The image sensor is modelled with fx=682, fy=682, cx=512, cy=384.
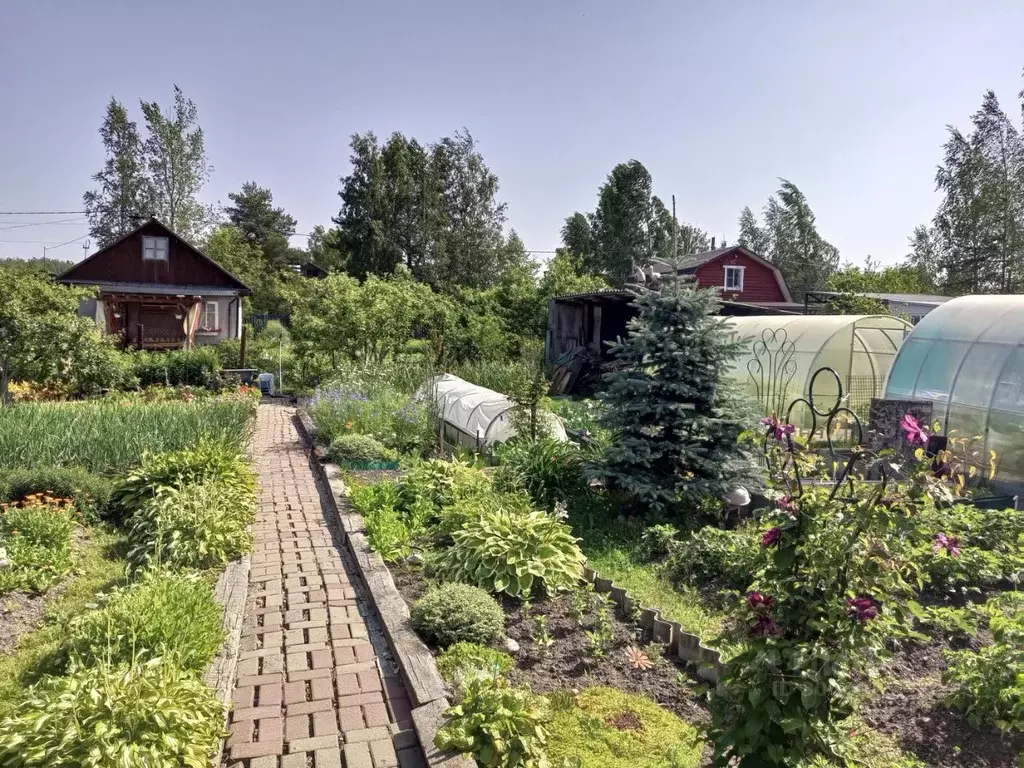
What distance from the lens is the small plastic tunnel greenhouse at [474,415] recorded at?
8.66 m

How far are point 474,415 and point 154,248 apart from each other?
2203 cm

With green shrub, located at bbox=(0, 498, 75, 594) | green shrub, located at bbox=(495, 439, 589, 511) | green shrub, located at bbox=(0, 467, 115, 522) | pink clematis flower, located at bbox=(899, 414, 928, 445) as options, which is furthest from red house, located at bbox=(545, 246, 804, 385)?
pink clematis flower, located at bbox=(899, 414, 928, 445)

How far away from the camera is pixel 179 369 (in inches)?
671

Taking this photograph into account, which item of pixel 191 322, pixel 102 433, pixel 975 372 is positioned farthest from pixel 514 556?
pixel 191 322

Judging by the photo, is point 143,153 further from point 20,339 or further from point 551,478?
point 551,478

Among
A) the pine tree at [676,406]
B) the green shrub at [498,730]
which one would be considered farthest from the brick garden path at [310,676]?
the pine tree at [676,406]

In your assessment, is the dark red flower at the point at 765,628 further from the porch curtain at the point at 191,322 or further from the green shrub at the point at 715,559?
the porch curtain at the point at 191,322

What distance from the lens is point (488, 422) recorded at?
909 centimetres

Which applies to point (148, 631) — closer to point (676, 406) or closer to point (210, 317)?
point (676, 406)

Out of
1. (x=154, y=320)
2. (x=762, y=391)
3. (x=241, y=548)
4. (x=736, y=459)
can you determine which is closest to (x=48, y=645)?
(x=241, y=548)

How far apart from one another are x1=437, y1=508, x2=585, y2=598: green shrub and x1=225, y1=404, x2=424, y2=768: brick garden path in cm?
80

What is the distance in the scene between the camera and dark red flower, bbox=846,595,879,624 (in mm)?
2396

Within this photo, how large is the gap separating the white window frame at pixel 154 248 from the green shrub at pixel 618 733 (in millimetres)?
27407

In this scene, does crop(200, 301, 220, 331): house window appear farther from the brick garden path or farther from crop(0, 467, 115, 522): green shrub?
the brick garden path
